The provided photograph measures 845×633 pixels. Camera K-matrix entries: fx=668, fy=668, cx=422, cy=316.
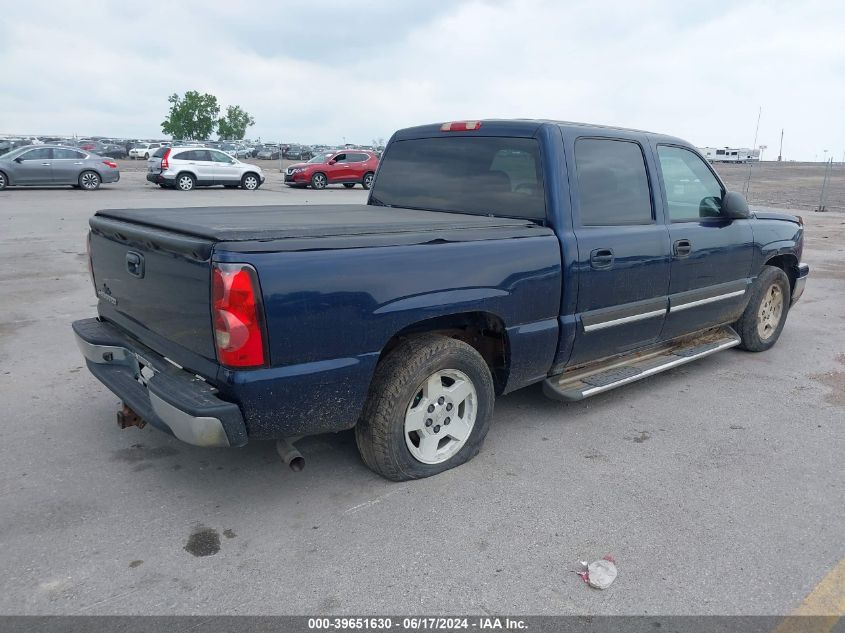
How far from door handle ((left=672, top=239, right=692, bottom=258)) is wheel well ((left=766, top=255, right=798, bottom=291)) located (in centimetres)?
162

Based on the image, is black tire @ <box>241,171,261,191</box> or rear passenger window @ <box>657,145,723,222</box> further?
black tire @ <box>241,171,261,191</box>

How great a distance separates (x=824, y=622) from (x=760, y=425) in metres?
1.99

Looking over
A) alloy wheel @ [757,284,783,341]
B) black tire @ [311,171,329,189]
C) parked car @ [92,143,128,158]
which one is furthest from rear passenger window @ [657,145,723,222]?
parked car @ [92,143,128,158]

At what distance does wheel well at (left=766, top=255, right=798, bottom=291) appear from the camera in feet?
19.4

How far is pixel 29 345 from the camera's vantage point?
220 inches

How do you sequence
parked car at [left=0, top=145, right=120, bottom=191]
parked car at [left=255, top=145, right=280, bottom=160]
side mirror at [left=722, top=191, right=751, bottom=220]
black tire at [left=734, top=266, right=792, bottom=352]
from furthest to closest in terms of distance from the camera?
1. parked car at [left=255, top=145, right=280, bottom=160]
2. parked car at [left=0, top=145, right=120, bottom=191]
3. black tire at [left=734, top=266, right=792, bottom=352]
4. side mirror at [left=722, top=191, right=751, bottom=220]

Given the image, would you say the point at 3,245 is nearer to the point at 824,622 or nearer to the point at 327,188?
the point at 824,622

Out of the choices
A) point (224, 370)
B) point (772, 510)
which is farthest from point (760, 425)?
point (224, 370)

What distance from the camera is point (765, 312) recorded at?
5.92 metres

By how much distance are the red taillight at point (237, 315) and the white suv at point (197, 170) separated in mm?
21371

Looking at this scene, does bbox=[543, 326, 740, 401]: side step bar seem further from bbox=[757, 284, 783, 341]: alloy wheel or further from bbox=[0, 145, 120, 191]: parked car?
bbox=[0, 145, 120, 191]: parked car

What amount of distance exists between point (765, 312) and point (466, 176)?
10.7 ft

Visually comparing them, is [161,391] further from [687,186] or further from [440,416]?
[687,186]

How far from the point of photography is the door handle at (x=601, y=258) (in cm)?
395
